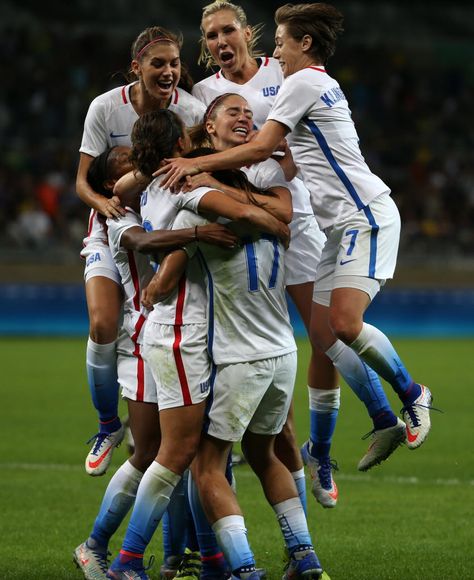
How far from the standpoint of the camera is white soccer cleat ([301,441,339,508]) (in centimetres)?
646

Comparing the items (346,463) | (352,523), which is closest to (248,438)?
(352,523)

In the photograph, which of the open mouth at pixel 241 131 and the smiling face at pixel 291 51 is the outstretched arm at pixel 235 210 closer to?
the open mouth at pixel 241 131

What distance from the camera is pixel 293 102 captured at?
5.68m

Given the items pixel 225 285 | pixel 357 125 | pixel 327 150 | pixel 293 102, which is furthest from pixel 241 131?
pixel 357 125

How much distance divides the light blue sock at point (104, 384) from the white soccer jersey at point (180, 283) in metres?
1.23

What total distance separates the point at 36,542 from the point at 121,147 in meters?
2.29

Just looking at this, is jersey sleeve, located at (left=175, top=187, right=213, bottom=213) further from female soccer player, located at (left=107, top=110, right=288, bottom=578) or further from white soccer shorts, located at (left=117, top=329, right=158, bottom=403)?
white soccer shorts, located at (left=117, top=329, right=158, bottom=403)

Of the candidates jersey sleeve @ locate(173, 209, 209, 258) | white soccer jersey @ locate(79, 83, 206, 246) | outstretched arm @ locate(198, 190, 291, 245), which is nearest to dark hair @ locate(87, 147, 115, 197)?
white soccer jersey @ locate(79, 83, 206, 246)

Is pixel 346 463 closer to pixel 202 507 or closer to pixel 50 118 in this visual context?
pixel 202 507

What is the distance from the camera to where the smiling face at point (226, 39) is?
6.59 metres

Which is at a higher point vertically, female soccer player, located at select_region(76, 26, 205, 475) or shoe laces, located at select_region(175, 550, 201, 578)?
female soccer player, located at select_region(76, 26, 205, 475)

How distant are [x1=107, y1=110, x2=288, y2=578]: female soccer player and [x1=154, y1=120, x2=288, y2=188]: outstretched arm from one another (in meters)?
0.10

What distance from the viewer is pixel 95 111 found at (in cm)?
641

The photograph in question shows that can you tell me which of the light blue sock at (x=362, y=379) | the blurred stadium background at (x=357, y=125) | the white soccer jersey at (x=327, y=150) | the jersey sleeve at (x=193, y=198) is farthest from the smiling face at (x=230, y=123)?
the blurred stadium background at (x=357, y=125)
